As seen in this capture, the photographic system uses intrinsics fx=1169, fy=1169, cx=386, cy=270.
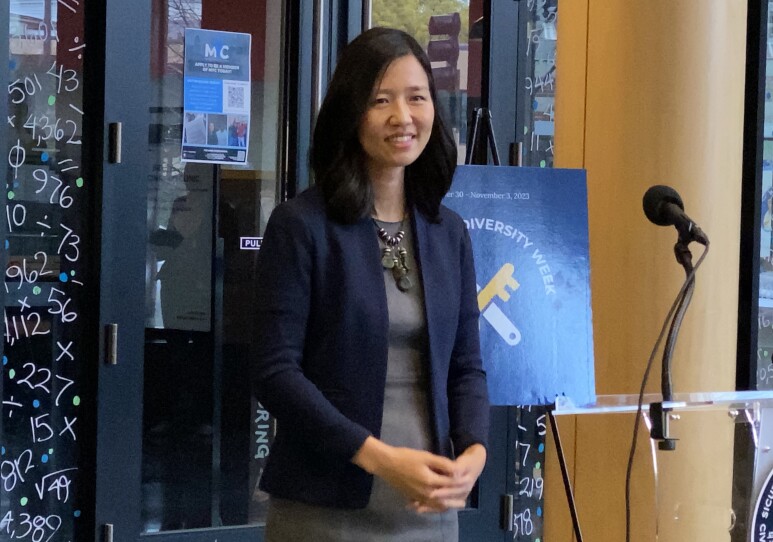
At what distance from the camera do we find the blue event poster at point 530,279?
2836mm

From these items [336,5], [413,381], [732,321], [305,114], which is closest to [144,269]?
[305,114]

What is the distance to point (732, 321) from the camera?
303cm

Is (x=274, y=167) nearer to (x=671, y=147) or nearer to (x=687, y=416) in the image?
(x=671, y=147)

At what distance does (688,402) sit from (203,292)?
2.37m

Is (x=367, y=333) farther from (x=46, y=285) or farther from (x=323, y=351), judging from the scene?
(x=46, y=285)

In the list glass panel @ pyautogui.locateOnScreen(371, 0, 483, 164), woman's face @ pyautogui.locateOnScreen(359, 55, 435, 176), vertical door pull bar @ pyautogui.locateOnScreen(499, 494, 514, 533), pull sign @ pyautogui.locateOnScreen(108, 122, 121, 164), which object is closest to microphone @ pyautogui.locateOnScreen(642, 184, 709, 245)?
woman's face @ pyautogui.locateOnScreen(359, 55, 435, 176)

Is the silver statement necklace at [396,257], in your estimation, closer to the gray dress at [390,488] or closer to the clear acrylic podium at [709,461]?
the gray dress at [390,488]

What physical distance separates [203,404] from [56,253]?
0.74 m

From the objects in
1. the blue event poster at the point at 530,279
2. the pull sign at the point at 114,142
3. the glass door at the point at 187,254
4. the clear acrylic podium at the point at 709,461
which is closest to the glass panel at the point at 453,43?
the glass door at the point at 187,254

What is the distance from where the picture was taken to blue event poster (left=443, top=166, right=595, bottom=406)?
2836 millimetres

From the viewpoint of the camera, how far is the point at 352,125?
6.32 ft

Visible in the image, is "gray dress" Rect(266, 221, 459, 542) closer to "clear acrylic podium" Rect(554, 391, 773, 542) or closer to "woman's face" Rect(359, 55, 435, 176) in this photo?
"woman's face" Rect(359, 55, 435, 176)

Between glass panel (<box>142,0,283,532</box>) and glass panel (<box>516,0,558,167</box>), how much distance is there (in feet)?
3.28

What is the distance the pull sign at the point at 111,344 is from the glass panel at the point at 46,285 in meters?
0.05
